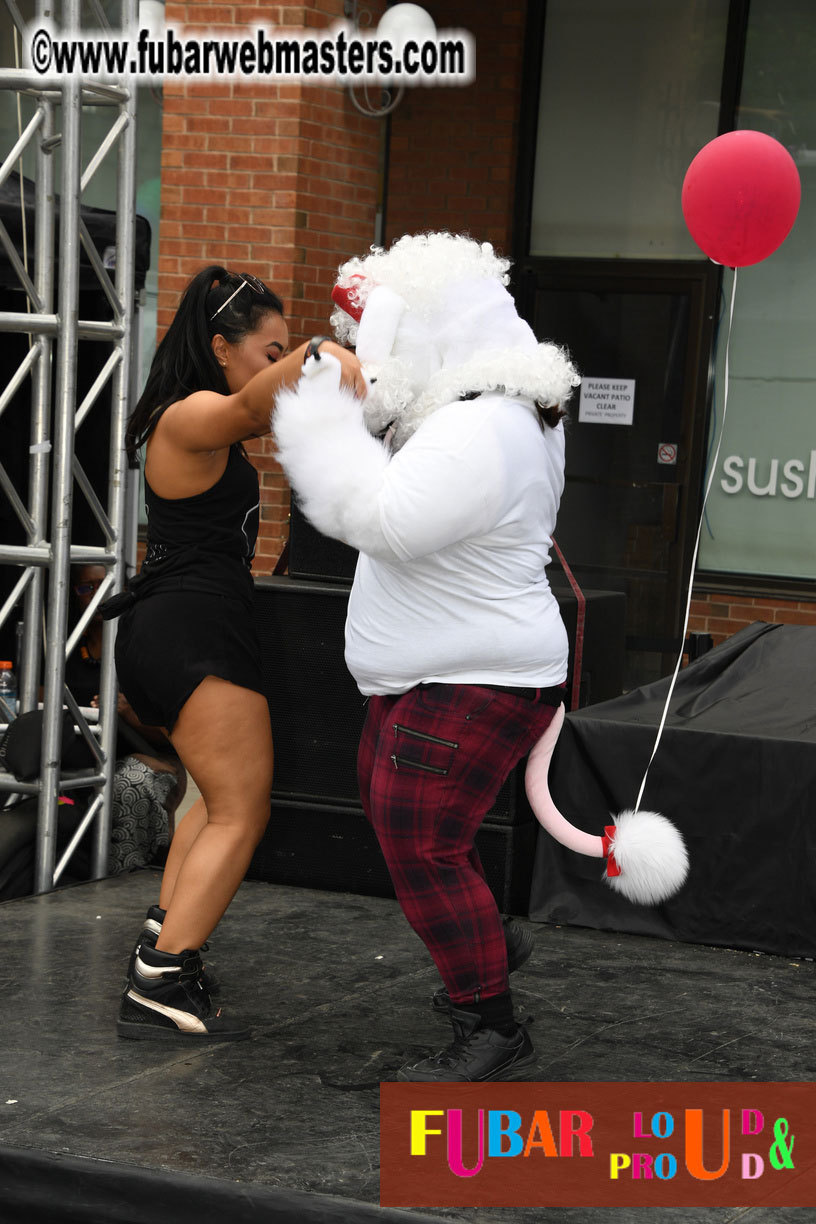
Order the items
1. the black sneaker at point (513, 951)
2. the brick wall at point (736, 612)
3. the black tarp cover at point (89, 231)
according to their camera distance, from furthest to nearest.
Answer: the brick wall at point (736, 612) < the black tarp cover at point (89, 231) < the black sneaker at point (513, 951)

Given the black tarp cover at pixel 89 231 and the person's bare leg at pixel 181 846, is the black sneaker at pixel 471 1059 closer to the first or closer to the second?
the person's bare leg at pixel 181 846

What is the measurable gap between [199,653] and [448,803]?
0.77 meters

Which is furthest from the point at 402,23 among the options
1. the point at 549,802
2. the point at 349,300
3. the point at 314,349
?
the point at 549,802

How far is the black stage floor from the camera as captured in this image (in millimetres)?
2758

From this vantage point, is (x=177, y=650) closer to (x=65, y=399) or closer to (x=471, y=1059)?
Answer: (x=471, y=1059)

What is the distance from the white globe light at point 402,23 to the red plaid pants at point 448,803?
5250 millimetres

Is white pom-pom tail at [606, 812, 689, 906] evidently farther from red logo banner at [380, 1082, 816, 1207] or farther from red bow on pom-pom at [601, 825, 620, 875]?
red logo banner at [380, 1082, 816, 1207]

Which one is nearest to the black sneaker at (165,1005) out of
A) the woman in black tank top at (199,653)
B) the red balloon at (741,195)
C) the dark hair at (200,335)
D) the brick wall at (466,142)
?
the woman in black tank top at (199,653)

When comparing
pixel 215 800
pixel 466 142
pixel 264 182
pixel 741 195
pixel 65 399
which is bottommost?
pixel 215 800

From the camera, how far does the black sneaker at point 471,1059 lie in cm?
309

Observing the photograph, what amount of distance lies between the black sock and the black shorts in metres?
0.91

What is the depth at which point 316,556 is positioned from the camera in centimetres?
473

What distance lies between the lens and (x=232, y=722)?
345 cm

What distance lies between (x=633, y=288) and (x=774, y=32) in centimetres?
145
